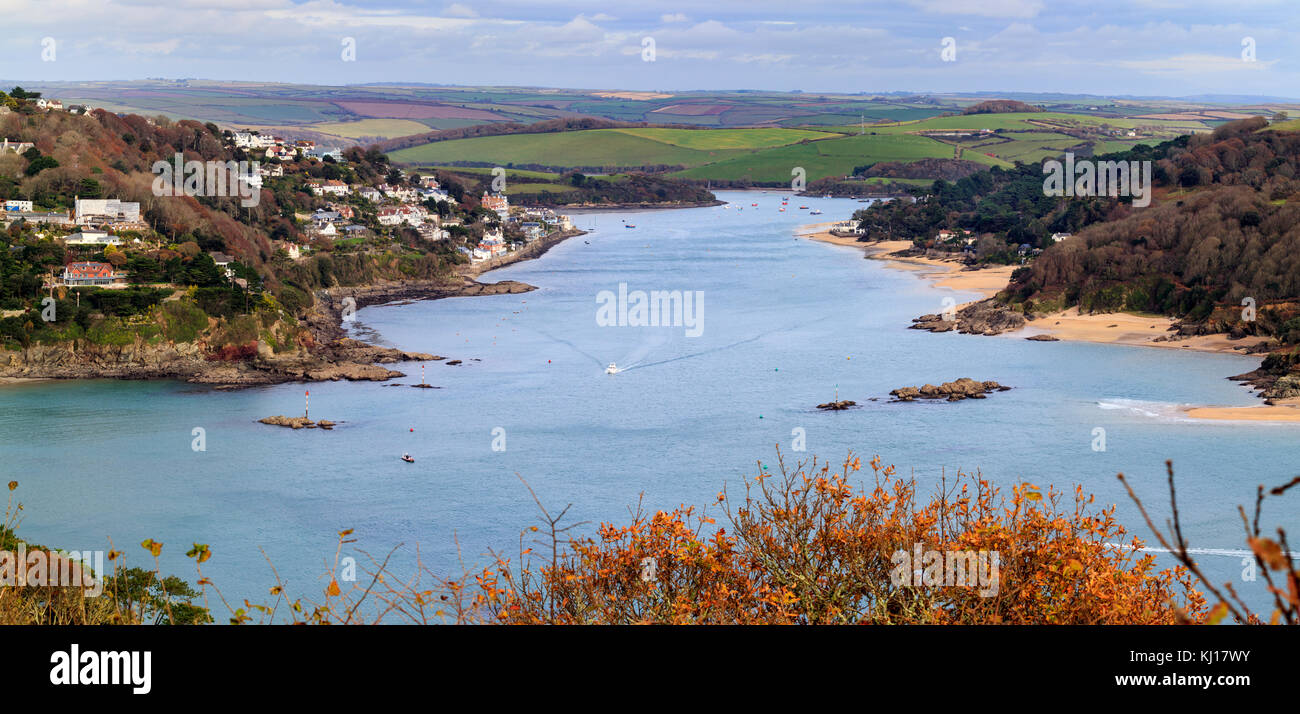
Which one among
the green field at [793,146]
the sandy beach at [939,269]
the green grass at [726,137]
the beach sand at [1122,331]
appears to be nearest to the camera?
the beach sand at [1122,331]

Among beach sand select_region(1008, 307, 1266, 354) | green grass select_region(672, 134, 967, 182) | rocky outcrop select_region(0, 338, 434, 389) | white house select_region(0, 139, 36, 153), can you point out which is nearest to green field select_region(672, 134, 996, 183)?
green grass select_region(672, 134, 967, 182)

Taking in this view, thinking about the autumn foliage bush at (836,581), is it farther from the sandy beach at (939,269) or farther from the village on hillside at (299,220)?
the sandy beach at (939,269)

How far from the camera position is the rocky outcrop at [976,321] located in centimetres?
3572

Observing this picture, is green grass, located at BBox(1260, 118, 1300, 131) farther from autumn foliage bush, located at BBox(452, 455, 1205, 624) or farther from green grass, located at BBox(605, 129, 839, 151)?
green grass, located at BBox(605, 129, 839, 151)

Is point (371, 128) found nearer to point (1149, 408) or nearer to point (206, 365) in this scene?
point (206, 365)

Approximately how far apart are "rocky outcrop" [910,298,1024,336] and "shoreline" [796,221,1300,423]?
389 millimetres

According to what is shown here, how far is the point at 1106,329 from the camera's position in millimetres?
34938

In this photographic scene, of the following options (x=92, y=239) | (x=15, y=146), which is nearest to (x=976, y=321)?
(x=92, y=239)

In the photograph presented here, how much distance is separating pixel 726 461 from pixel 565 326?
1690 centimetres

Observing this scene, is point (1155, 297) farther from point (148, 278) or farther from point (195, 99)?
point (195, 99)

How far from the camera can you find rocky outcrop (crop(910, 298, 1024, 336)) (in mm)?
35719

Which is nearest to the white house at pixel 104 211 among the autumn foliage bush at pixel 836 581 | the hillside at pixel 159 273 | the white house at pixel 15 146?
the hillside at pixel 159 273

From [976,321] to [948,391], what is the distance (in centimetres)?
1107

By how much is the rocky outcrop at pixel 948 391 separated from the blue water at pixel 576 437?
44 centimetres
